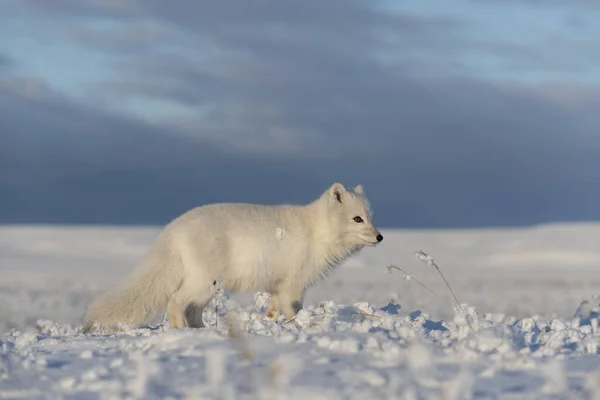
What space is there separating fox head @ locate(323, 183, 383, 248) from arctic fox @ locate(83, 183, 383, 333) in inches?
0.4

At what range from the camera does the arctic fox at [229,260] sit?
747 cm

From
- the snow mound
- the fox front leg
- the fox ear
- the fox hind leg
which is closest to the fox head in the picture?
the fox ear

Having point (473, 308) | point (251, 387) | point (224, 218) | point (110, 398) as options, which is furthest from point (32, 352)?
point (473, 308)

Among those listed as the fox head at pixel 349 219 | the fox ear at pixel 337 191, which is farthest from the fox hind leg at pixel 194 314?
the fox ear at pixel 337 191

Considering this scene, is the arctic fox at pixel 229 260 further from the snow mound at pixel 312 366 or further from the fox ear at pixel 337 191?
the snow mound at pixel 312 366

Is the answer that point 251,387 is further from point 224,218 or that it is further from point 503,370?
point 224,218

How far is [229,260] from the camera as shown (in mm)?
7590

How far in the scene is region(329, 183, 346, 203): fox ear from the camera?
335 inches

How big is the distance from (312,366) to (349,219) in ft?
14.2

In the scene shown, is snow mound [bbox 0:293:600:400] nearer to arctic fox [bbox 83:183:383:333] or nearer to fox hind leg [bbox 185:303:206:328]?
arctic fox [bbox 83:183:383:333]

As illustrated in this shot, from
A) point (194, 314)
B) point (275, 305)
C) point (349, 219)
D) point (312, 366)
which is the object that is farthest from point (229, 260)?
point (312, 366)

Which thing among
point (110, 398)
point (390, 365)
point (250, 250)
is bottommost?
point (110, 398)

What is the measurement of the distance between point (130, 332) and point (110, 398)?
9.76ft

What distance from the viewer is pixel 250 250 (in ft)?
25.3
